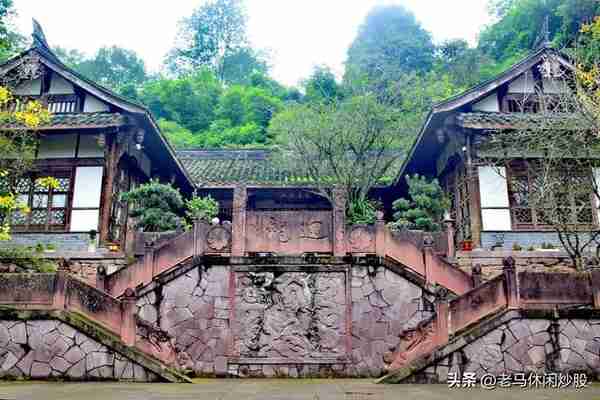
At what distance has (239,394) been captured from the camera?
24.1ft

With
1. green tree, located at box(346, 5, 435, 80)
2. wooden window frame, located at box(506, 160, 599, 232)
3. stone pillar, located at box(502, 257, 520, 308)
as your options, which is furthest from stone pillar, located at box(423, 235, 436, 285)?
green tree, located at box(346, 5, 435, 80)

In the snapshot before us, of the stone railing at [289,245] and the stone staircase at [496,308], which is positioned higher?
the stone railing at [289,245]

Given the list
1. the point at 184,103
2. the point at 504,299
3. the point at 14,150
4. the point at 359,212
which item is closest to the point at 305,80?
the point at 184,103

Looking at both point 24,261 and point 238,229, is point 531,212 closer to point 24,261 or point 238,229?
point 238,229

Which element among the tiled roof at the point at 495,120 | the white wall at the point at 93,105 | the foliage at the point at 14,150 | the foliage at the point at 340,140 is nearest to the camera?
the foliage at the point at 14,150

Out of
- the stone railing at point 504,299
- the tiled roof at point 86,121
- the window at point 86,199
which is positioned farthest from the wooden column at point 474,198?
the window at point 86,199

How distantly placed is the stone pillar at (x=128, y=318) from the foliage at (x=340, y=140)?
898 cm

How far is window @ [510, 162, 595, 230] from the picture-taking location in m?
12.6

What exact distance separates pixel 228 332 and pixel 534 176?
963 centimetres

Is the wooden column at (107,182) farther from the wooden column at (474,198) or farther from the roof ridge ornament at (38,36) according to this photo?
the wooden column at (474,198)

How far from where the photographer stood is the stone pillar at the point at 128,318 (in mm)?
9258

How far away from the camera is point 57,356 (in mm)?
9133

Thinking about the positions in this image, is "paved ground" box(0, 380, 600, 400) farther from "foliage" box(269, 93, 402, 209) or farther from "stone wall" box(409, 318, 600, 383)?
"foliage" box(269, 93, 402, 209)

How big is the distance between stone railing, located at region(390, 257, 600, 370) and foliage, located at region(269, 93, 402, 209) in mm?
8267
